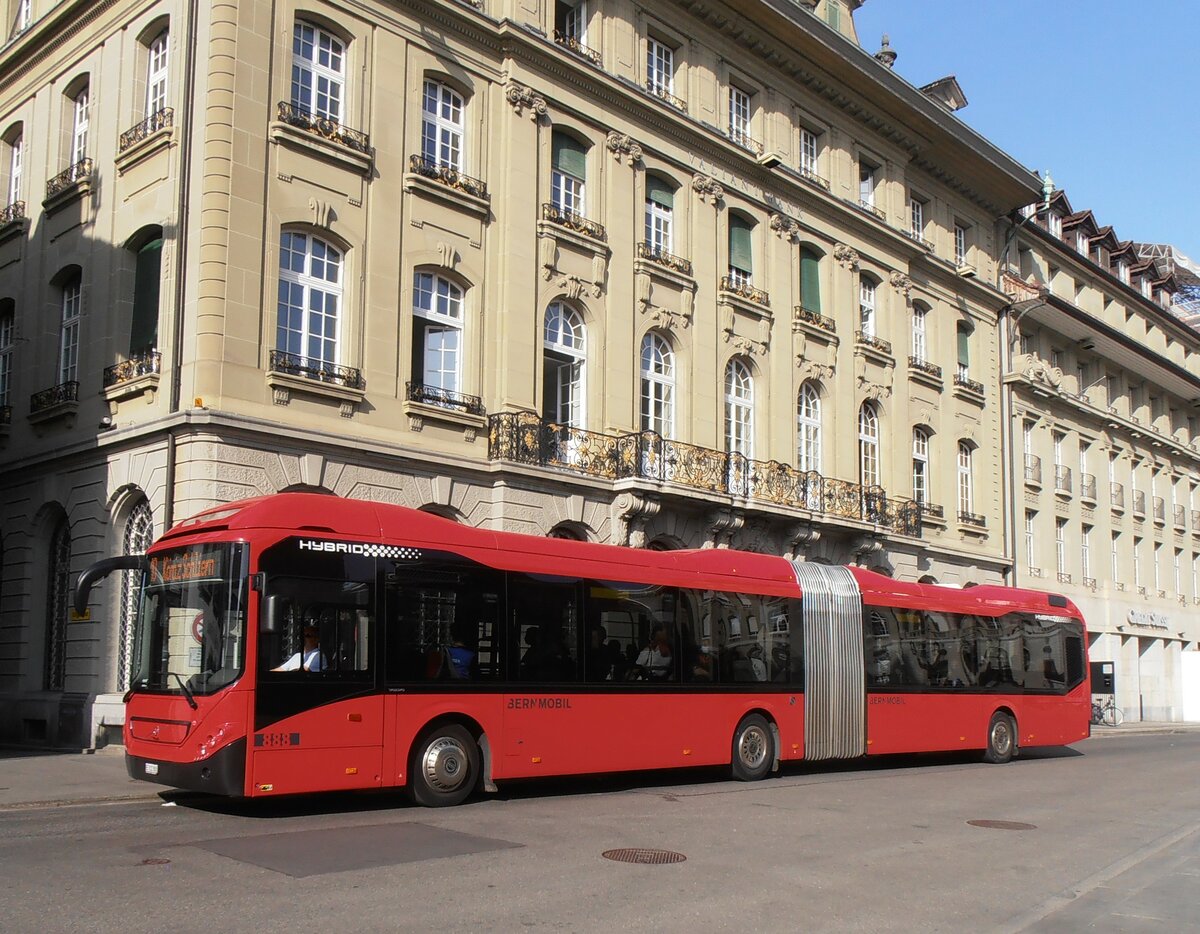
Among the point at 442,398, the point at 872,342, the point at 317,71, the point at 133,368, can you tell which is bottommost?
the point at 442,398

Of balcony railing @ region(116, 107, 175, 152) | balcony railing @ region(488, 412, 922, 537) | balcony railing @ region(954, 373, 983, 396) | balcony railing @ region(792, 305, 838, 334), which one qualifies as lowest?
balcony railing @ region(488, 412, 922, 537)

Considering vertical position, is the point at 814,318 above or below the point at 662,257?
below

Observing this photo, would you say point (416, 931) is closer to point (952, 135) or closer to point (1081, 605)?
point (952, 135)

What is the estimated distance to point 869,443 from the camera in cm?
3322

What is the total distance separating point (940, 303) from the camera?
121 ft

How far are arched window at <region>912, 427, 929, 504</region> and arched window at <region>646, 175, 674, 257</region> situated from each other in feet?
36.9

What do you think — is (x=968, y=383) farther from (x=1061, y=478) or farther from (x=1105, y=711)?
(x=1105, y=711)

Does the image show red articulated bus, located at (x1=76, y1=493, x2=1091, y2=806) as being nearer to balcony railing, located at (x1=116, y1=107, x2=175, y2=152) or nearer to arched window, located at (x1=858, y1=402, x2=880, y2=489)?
balcony railing, located at (x1=116, y1=107, x2=175, y2=152)

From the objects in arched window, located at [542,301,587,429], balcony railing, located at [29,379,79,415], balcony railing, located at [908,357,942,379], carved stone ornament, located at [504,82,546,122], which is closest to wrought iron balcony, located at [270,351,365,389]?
balcony railing, located at [29,379,79,415]

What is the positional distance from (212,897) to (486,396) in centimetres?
1527

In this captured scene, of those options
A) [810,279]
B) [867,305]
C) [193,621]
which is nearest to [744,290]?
[810,279]

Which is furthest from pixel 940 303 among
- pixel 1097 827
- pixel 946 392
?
pixel 1097 827

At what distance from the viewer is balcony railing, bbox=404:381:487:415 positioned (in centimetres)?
2133

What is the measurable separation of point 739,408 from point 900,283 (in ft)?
28.1
